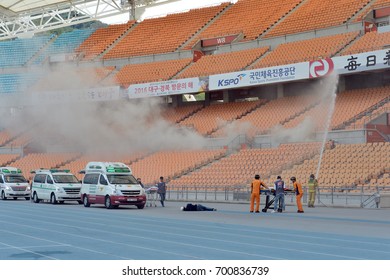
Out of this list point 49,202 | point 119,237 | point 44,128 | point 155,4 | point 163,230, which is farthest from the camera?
point 155,4

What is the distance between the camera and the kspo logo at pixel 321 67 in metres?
40.8

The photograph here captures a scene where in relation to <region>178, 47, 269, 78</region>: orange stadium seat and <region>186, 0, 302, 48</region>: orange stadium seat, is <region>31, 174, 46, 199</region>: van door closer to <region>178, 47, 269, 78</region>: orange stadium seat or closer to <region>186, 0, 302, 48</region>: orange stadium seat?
<region>178, 47, 269, 78</region>: orange stadium seat

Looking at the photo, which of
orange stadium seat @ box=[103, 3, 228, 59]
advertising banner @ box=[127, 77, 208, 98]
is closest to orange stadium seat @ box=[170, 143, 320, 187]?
advertising banner @ box=[127, 77, 208, 98]

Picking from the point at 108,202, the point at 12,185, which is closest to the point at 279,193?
the point at 108,202

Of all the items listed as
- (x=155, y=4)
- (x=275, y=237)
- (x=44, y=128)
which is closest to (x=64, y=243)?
(x=275, y=237)

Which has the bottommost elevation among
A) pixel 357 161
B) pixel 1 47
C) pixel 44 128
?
pixel 357 161

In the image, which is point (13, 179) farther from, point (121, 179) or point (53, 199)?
point (121, 179)

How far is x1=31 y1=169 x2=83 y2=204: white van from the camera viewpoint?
111 ft

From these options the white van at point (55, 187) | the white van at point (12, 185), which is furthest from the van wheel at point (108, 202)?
the white van at point (12, 185)

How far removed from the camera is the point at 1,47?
6744 centimetres

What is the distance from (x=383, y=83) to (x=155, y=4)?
27.6 meters

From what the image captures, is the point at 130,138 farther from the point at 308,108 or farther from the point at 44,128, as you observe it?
the point at 308,108

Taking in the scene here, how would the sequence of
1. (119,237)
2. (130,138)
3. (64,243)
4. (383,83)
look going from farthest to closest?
(130,138) → (383,83) → (119,237) → (64,243)

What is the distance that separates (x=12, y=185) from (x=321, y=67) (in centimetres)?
2026
